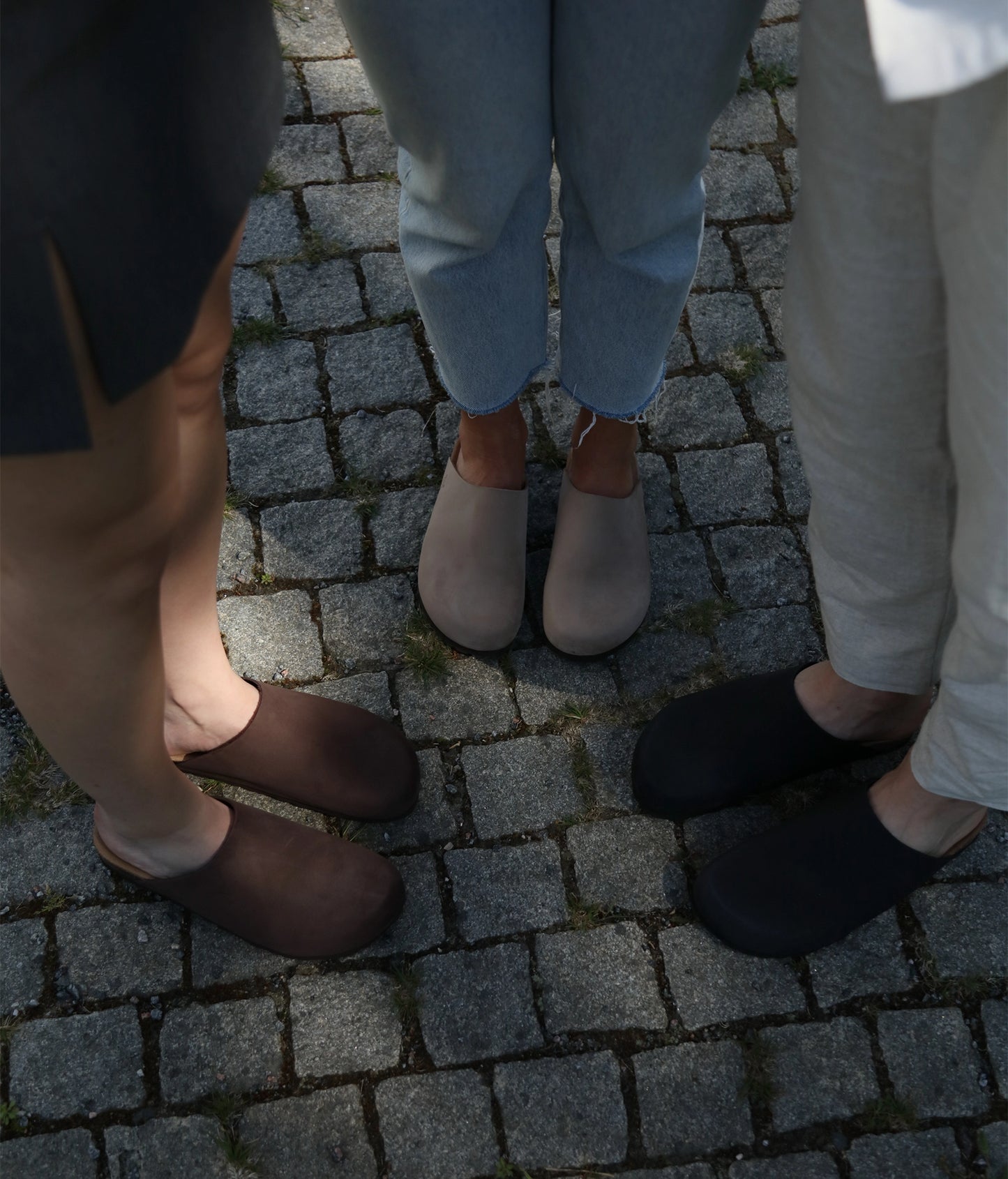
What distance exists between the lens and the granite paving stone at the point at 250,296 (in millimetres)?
2760

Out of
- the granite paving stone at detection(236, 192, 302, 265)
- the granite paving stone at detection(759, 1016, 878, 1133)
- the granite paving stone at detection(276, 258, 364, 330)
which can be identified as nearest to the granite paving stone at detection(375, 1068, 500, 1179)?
the granite paving stone at detection(759, 1016, 878, 1133)

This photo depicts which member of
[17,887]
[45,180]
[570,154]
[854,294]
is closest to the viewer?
[45,180]

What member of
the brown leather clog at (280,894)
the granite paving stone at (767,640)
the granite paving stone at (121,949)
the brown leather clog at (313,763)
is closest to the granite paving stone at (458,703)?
the brown leather clog at (313,763)

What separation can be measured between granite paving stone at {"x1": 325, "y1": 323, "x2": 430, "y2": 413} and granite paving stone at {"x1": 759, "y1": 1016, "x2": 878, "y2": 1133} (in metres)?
1.61

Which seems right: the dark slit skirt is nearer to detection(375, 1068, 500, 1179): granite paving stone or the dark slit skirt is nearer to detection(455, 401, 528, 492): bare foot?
detection(455, 401, 528, 492): bare foot

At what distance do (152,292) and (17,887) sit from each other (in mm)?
1386

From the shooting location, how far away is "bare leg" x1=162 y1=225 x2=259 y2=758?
1463mm

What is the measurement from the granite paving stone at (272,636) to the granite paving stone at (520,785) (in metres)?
0.41

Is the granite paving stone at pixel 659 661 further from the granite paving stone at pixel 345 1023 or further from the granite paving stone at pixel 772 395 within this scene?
the granite paving stone at pixel 345 1023

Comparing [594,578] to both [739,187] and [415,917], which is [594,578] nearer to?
[415,917]

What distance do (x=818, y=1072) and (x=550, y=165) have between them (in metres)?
1.58

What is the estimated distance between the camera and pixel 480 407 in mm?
2094

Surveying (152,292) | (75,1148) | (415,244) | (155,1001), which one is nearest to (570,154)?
(415,244)

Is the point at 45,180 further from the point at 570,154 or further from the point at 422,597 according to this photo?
the point at 422,597
